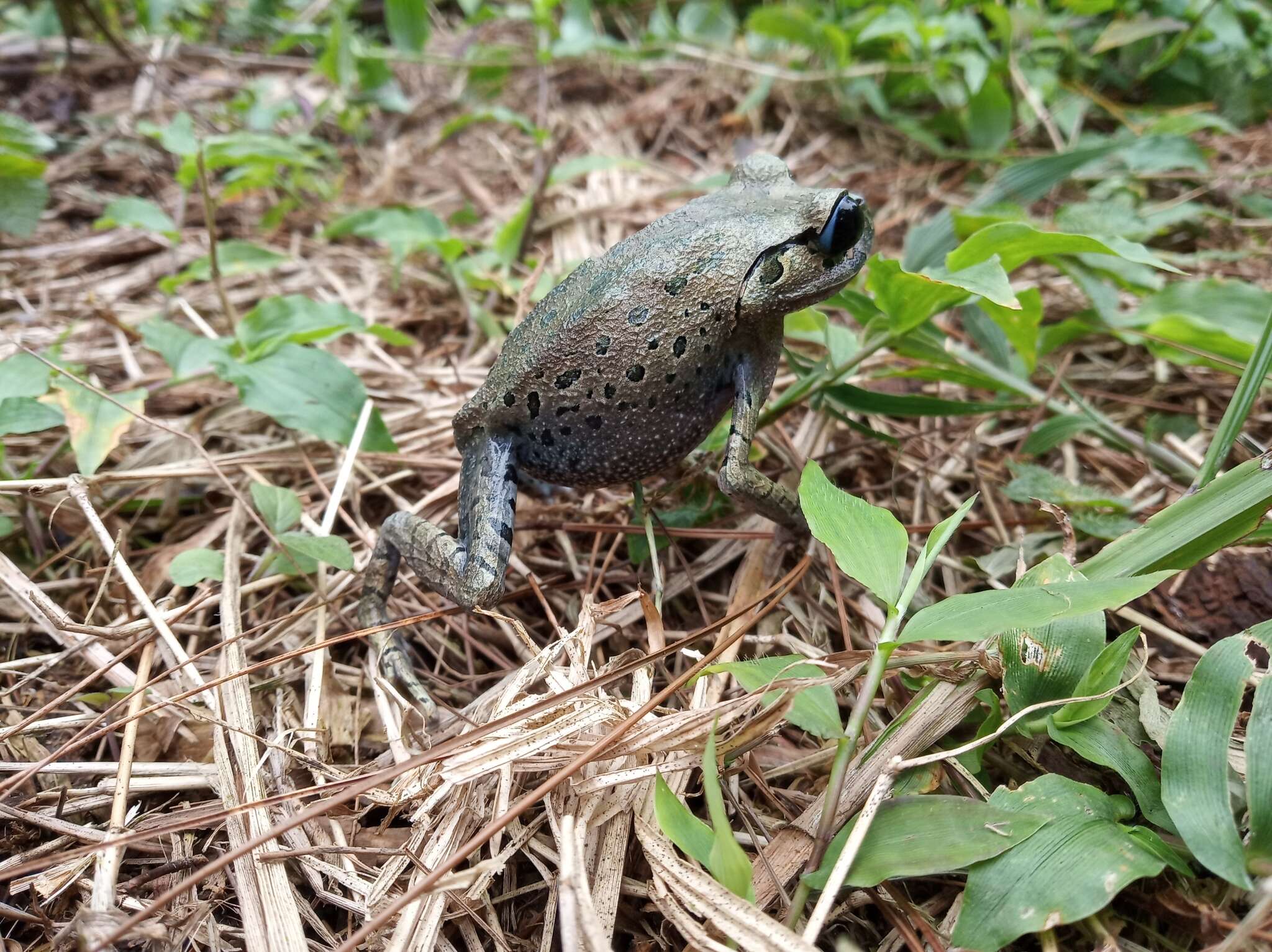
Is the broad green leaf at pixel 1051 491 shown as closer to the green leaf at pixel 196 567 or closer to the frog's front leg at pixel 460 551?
the frog's front leg at pixel 460 551

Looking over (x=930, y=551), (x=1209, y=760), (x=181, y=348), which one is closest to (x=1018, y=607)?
(x=930, y=551)

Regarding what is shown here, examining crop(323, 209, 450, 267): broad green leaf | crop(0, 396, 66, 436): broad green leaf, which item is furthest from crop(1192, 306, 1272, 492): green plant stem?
crop(0, 396, 66, 436): broad green leaf

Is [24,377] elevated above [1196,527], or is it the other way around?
[1196,527]

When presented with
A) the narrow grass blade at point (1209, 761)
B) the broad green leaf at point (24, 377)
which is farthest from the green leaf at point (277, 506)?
the narrow grass blade at point (1209, 761)

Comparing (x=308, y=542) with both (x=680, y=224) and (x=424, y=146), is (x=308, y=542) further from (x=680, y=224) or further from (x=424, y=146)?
(x=424, y=146)

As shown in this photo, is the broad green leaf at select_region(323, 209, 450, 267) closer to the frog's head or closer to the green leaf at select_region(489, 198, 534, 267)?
the green leaf at select_region(489, 198, 534, 267)

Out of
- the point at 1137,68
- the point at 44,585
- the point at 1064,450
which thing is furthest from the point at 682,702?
the point at 1137,68

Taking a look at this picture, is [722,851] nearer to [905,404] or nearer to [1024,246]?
[905,404]
